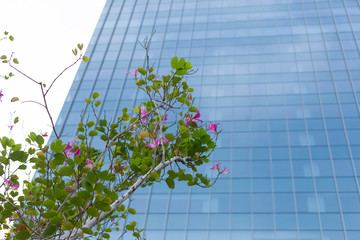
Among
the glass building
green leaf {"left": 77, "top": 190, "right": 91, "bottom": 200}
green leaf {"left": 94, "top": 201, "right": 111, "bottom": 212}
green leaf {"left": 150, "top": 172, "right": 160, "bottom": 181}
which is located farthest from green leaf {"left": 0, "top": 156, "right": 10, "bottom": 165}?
the glass building

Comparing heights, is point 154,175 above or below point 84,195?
below

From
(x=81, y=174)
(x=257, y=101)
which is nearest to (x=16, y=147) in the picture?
(x=81, y=174)

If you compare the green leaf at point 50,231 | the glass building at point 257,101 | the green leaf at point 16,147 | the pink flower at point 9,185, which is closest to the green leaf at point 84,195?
the green leaf at point 50,231

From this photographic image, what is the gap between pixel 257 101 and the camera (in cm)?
2447

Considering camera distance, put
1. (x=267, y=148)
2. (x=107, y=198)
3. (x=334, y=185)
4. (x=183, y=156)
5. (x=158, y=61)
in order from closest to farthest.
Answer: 1. (x=107, y=198)
2. (x=183, y=156)
3. (x=334, y=185)
4. (x=267, y=148)
5. (x=158, y=61)

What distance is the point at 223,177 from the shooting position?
20.9 m

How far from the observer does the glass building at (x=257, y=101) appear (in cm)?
1930

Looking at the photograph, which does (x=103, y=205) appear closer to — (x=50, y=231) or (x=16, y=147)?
(x=50, y=231)

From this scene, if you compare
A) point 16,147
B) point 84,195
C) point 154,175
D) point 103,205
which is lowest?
point 154,175

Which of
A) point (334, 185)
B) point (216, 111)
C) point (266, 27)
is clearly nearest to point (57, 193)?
point (334, 185)

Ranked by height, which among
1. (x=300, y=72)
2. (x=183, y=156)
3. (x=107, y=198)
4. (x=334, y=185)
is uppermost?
(x=107, y=198)

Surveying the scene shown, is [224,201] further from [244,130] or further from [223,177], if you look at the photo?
[244,130]

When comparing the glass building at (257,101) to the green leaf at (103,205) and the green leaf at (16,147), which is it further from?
the green leaf at (16,147)

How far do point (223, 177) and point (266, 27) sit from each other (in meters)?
15.7
